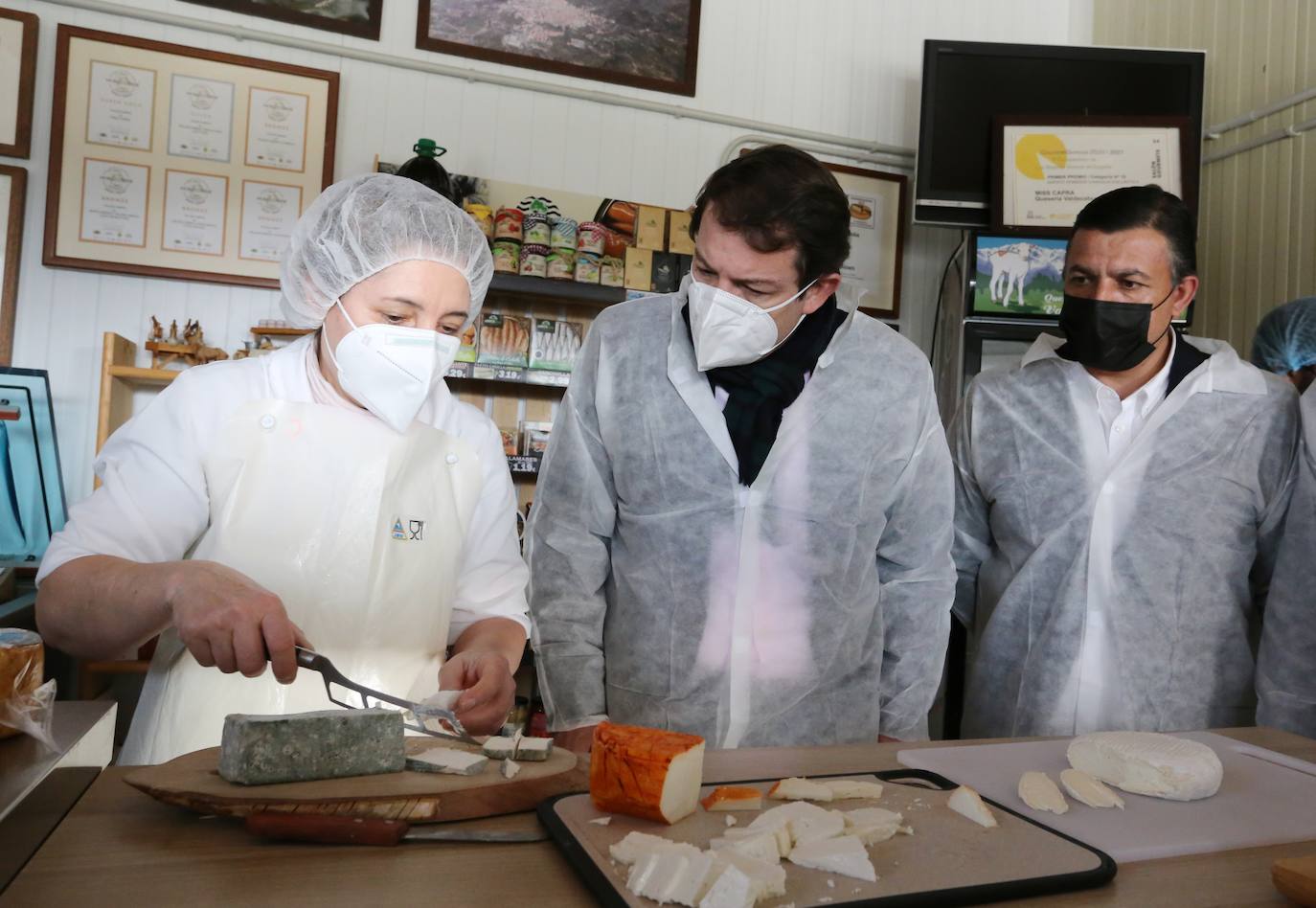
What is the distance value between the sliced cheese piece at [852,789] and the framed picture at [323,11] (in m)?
3.33

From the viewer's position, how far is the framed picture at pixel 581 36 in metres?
3.68

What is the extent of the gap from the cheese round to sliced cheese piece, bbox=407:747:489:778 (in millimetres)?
408

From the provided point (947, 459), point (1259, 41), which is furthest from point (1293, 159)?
point (947, 459)

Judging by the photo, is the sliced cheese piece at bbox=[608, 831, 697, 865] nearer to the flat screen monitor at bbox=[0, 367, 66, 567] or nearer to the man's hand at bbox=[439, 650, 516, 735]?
the man's hand at bbox=[439, 650, 516, 735]

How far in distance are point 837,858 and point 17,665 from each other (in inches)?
33.4

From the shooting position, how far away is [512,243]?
348 centimetres

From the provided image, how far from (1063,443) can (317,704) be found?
1665 mm

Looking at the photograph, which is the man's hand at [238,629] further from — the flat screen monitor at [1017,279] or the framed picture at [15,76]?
the flat screen monitor at [1017,279]

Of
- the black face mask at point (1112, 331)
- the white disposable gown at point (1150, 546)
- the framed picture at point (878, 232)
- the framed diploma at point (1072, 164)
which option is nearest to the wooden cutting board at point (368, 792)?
the white disposable gown at point (1150, 546)

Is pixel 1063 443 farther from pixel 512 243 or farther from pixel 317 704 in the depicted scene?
pixel 512 243

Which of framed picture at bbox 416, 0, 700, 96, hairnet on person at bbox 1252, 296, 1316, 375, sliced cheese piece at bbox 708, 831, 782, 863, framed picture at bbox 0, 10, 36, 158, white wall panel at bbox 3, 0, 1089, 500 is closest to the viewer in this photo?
sliced cheese piece at bbox 708, 831, 782, 863

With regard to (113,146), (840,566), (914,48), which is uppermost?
(914,48)

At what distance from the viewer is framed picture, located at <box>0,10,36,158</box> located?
3.16 meters

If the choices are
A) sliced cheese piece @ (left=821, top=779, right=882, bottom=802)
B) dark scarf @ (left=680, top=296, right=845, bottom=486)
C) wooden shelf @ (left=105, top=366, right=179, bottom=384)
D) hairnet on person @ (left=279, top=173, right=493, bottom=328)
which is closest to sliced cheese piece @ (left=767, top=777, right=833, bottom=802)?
sliced cheese piece @ (left=821, top=779, right=882, bottom=802)
